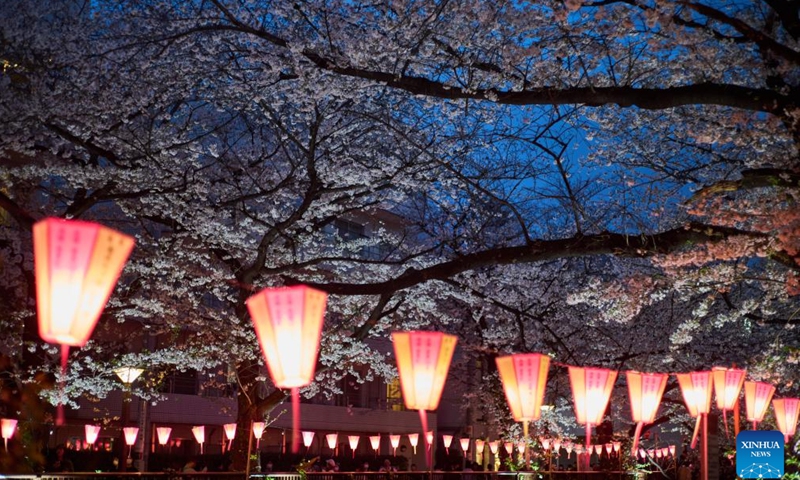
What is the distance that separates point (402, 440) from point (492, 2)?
37515 mm

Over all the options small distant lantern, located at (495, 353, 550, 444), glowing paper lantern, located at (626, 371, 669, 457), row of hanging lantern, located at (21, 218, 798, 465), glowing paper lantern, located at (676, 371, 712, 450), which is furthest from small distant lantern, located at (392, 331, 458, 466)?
glowing paper lantern, located at (676, 371, 712, 450)

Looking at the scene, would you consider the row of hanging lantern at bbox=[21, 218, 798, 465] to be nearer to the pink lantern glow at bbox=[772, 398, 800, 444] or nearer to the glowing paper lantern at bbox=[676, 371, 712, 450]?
the glowing paper lantern at bbox=[676, 371, 712, 450]

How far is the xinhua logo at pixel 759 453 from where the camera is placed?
1315 cm

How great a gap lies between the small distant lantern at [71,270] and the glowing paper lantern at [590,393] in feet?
30.5

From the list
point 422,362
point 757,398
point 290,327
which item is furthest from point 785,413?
point 290,327


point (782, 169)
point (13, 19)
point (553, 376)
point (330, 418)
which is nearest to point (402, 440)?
point (330, 418)

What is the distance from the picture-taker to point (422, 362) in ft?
33.7

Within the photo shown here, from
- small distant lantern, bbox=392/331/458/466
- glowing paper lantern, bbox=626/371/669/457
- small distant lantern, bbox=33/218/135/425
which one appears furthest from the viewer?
glowing paper lantern, bbox=626/371/669/457

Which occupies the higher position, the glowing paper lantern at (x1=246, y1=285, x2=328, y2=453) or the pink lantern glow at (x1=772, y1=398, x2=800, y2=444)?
the glowing paper lantern at (x1=246, y1=285, x2=328, y2=453)

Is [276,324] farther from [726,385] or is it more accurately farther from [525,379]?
[726,385]

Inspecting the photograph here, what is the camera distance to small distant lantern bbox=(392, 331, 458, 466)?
1023 centimetres

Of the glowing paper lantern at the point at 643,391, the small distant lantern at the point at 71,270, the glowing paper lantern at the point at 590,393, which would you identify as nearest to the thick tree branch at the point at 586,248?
the glowing paper lantern at the point at 590,393

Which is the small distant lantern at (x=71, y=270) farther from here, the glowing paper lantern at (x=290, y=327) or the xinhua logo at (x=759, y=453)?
the xinhua logo at (x=759, y=453)

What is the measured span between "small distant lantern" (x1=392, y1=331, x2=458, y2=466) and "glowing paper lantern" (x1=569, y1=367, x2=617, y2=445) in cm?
414
